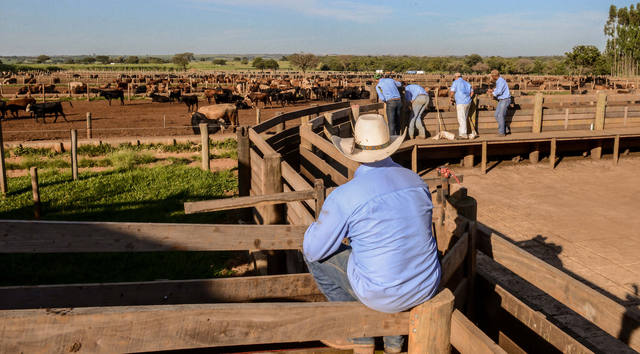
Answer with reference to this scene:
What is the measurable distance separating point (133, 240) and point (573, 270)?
6.22m

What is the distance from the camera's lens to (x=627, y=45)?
81.8 meters

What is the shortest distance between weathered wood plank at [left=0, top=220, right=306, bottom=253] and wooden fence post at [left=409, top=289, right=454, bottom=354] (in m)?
1.45

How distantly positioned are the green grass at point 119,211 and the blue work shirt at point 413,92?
485cm

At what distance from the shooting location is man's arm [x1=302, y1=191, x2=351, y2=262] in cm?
264

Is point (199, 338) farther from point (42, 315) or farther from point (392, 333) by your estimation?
point (392, 333)

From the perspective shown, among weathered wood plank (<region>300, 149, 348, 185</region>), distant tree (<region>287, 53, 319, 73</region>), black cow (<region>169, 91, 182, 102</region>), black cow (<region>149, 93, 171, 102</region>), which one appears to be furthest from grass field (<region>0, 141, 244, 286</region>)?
distant tree (<region>287, 53, 319, 73</region>)

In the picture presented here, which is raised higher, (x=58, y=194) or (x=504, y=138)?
(x=504, y=138)

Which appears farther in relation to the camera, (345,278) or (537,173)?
(537,173)

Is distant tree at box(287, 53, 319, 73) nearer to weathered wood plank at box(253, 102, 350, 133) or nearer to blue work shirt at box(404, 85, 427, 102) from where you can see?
weathered wood plank at box(253, 102, 350, 133)

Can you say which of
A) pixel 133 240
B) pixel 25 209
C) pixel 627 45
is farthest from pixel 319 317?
pixel 627 45

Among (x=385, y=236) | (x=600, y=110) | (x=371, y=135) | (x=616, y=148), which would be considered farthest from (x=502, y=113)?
(x=385, y=236)

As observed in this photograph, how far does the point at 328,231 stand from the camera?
2703mm

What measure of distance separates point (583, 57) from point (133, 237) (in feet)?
229

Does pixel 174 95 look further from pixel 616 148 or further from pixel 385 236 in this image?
pixel 385 236
